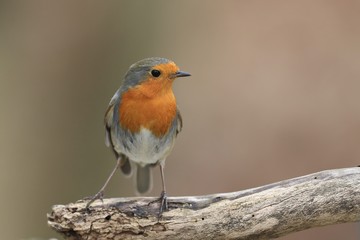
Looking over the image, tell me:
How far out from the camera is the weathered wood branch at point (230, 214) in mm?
3496

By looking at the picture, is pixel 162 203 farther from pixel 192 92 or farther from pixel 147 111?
pixel 192 92

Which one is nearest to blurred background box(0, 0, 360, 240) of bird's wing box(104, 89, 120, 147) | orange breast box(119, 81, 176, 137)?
bird's wing box(104, 89, 120, 147)

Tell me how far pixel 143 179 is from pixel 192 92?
16.3ft

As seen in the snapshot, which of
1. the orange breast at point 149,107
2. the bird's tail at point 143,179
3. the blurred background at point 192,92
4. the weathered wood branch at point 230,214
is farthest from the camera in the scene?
the blurred background at point 192,92

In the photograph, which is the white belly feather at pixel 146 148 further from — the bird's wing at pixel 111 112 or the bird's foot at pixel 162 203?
the bird's foot at pixel 162 203

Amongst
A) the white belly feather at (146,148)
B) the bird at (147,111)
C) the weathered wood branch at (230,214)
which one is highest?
the bird at (147,111)

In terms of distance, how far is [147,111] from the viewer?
3.90 m

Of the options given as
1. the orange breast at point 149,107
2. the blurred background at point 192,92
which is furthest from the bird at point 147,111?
the blurred background at point 192,92

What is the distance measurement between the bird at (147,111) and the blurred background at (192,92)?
2.23m

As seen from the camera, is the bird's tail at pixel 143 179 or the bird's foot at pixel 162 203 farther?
the bird's tail at pixel 143 179

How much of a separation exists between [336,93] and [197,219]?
5.89 metres

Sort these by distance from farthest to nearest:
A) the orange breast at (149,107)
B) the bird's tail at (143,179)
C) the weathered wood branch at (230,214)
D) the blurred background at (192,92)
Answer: the blurred background at (192,92)
the bird's tail at (143,179)
the orange breast at (149,107)
the weathered wood branch at (230,214)

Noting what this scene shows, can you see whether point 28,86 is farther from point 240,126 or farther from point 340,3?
point 340,3

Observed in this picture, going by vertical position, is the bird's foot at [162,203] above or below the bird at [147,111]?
below
